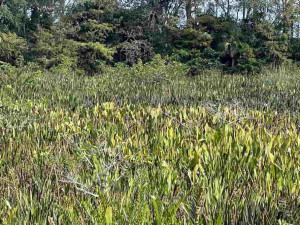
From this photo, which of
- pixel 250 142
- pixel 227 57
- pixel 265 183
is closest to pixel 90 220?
pixel 265 183

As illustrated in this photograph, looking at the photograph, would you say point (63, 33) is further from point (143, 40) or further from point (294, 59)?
point (294, 59)

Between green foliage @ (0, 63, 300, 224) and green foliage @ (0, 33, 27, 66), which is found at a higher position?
green foliage @ (0, 33, 27, 66)

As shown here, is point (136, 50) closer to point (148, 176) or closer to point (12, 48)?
point (12, 48)

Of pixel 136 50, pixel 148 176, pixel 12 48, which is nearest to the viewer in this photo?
pixel 148 176

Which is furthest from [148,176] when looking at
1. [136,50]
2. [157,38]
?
[157,38]

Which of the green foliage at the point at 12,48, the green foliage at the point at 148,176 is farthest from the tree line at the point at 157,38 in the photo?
the green foliage at the point at 148,176

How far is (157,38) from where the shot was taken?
19.0 meters

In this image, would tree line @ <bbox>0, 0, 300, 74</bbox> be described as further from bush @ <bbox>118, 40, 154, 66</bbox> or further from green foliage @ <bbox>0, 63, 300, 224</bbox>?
green foliage @ <bbox>0, 63, 300, 224</bbox>

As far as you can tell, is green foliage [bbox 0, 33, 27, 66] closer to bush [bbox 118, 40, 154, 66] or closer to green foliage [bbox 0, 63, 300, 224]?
bush [bbox 118, 40, 154, 66]

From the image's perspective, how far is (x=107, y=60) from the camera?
1892 cm

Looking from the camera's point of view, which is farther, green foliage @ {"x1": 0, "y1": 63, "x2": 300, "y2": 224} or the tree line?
the tree line

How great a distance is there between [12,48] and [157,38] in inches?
281

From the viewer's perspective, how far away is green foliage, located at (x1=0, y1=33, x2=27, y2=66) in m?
17.6

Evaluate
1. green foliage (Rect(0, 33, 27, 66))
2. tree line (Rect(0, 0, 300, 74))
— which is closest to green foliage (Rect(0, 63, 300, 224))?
tree line (Rect(0, 0, 300, 74))
